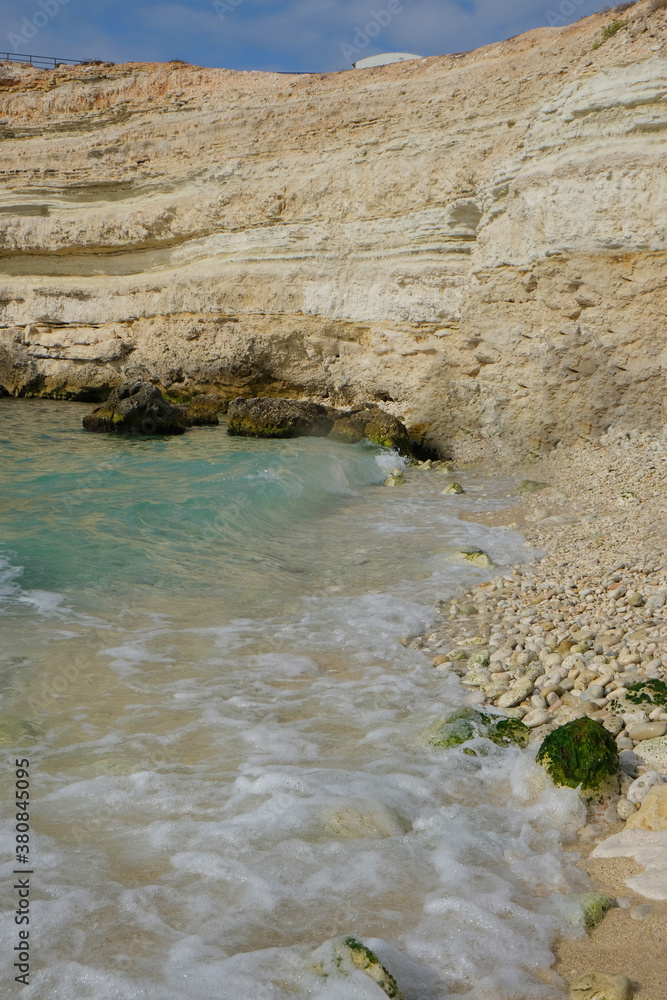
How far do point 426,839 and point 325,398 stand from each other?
48.4 ft

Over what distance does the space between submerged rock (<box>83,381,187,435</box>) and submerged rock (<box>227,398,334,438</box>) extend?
1378 millimetres

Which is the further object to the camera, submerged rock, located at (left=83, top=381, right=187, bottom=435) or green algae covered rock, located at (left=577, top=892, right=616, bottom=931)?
submerged rock, located at (left=83, top=381, right=187, bottom=435)

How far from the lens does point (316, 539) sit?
8523mm

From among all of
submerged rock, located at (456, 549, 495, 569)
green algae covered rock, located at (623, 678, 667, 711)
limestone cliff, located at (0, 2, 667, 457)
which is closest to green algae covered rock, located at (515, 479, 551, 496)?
limestone cliff, located at (0, 2, 667, 457)

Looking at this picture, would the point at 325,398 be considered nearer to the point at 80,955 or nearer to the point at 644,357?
the point at 644,357

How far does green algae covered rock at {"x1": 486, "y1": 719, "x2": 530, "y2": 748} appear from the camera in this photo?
4066 millimetres

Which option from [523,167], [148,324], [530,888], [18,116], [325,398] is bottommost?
[530,888]

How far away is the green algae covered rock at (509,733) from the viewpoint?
4066 millimetres

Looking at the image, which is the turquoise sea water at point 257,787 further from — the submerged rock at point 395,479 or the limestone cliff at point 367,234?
the limestone cliff at point 367,234

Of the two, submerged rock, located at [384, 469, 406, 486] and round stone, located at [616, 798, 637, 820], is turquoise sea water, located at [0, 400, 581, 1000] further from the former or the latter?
submerged rock, located at [384, 469, 406, 486]

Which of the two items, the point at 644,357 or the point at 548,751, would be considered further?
the point at 644,357

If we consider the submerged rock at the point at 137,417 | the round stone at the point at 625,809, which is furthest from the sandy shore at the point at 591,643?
the submerged rock at the point at 137,417

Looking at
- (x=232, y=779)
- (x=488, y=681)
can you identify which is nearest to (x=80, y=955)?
(x=232, y=779)

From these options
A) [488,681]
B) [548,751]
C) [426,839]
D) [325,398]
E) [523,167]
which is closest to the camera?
[426,839]
